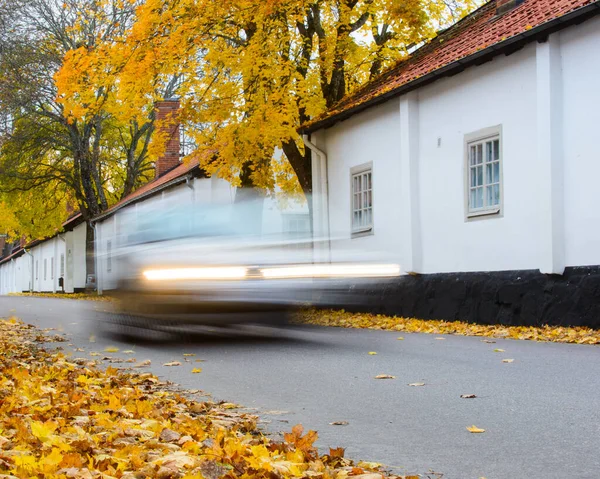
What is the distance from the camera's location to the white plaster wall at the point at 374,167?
761 inches

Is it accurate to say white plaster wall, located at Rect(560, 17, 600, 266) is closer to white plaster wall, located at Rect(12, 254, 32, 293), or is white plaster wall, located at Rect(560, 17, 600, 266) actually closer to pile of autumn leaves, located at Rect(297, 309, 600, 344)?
pile of autumn leaves, located at Rect(297, 309, 600, 344)

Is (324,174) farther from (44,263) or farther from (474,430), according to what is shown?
A: (44,263)

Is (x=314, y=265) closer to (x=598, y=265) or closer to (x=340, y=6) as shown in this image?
(x=598, y=265)

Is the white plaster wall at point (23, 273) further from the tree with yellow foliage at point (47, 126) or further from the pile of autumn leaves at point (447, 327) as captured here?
the pile of autumn leaves at point (447, 327)

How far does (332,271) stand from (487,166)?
417 centimetres

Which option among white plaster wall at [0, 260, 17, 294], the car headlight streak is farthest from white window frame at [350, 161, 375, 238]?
white plaster wall at [0, 260, 17, 294]

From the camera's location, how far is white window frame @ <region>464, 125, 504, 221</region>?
1573 cm

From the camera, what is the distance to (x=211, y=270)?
11.3 meters

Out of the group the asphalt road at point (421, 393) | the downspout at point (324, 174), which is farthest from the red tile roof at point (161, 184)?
the asphalt road at point (421, 393)

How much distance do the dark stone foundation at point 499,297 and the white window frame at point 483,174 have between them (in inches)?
44.5

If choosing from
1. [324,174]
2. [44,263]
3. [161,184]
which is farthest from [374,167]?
[44,263]

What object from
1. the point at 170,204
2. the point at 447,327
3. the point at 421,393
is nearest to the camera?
the point at 421,393

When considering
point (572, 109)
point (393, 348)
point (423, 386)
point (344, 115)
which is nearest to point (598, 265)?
point (572, 109)

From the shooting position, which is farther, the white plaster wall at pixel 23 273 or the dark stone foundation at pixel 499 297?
the white plaster wall at pixel 23 273
